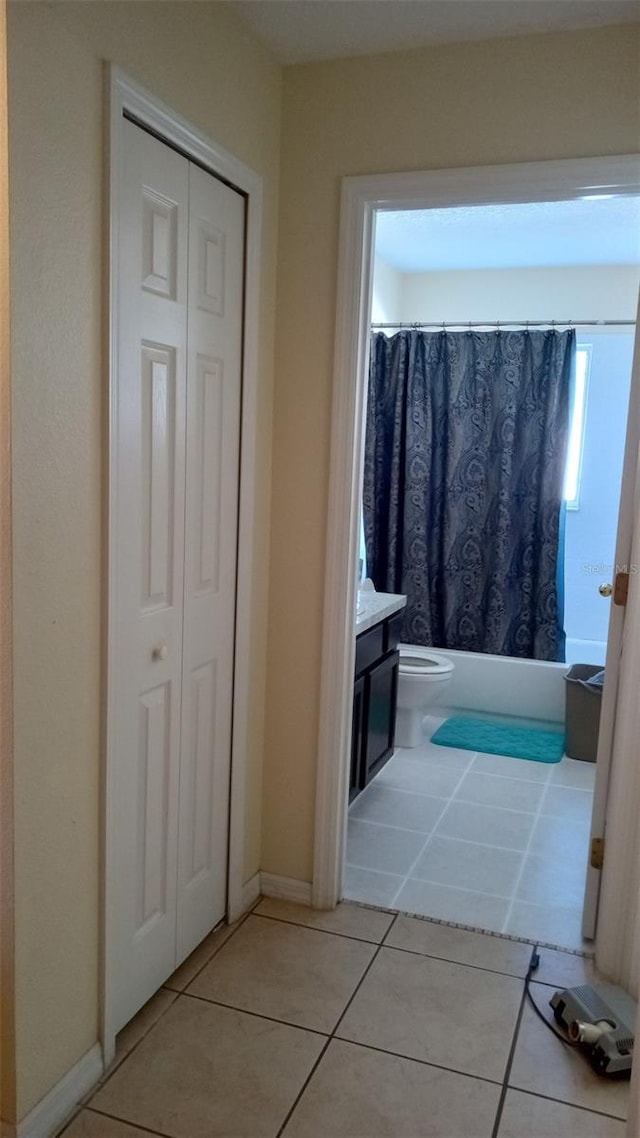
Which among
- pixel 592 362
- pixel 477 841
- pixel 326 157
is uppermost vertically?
pixel 326 157

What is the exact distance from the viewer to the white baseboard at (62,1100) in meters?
1.68

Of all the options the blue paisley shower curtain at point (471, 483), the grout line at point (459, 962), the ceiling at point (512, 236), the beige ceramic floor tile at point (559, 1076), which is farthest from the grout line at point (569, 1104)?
the ceiling at point (512, 236)

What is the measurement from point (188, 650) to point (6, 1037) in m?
0.93

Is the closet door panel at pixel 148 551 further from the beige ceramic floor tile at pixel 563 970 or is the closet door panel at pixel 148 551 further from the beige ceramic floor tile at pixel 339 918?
the beige ceramic floor tile at pixel 563 970

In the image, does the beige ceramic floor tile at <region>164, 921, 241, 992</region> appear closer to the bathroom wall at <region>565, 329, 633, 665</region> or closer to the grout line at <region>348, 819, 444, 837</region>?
the grout line at <region>348, 819, 444, 837</region>

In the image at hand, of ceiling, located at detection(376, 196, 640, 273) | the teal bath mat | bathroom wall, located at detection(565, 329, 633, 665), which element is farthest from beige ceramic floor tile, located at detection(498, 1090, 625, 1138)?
bathroom wall, located at detection(565, 329, 633, 665)

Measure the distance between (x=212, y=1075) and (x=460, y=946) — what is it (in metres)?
0.86

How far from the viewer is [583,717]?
4172 millimetres

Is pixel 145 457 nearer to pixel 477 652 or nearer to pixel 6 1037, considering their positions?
pixel 6 1037

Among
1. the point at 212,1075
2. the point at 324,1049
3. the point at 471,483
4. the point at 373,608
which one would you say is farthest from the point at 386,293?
the point at 212,1075

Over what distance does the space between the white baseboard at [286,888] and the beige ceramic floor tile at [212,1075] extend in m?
0.58

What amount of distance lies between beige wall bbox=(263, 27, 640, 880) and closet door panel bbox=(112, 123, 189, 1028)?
21.5 inches

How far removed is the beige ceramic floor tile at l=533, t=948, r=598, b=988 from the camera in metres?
2.33

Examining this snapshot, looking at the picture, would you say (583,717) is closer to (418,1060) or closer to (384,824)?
(384,824)
